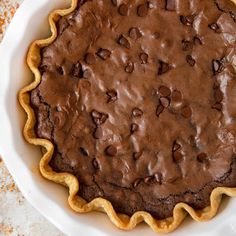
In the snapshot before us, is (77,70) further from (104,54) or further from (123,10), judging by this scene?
(123,10)

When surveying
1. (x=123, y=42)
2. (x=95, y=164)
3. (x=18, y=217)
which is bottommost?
(x=18, y=217)

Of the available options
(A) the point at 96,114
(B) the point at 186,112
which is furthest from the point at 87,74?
(B) the point at 186,112

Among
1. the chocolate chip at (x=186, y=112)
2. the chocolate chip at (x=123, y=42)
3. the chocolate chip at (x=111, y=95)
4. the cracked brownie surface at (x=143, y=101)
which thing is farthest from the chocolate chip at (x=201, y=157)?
the chocolate chip at (x=123, y=42)

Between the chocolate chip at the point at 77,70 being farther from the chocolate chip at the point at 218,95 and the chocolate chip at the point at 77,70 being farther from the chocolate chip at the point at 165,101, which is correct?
the chocolate chip at the point at 218,95

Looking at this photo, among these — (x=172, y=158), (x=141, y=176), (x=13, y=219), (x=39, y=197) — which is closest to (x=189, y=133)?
(x=172, y=158)

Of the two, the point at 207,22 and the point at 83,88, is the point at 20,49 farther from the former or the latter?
the point at 207,22

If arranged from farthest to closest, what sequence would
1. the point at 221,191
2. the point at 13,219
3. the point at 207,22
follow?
the point at 13,219, the point at 207,22, the point at 221,191
